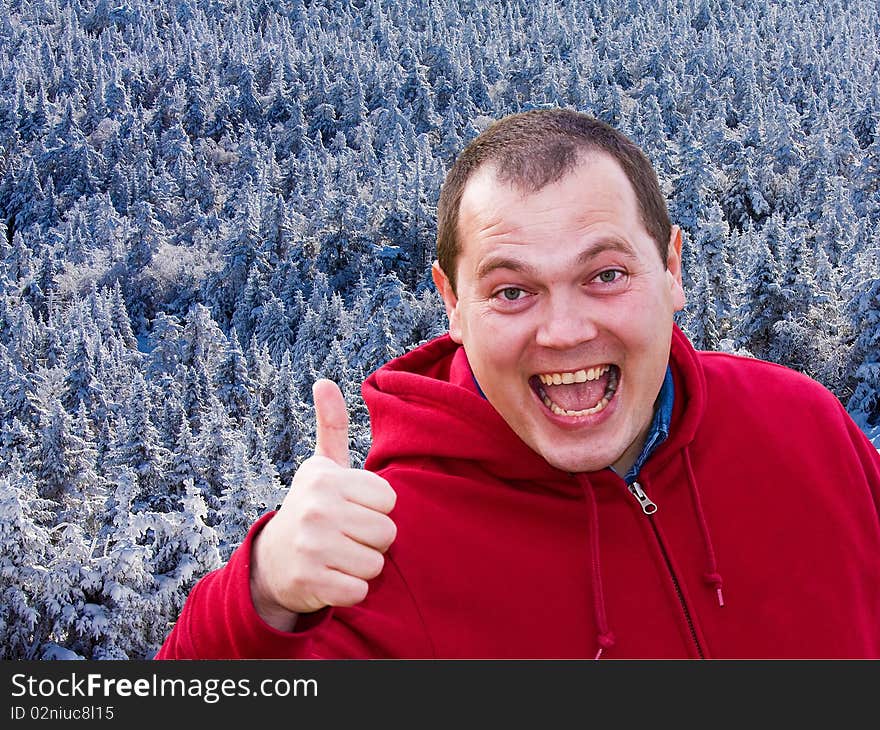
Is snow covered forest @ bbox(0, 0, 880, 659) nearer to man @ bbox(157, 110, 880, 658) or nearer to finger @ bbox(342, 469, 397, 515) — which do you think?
man @ bbox(157, 110, 880, 658)

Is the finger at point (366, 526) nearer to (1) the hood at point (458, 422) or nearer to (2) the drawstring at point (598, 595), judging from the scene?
(1) the hood at point (458, 422)

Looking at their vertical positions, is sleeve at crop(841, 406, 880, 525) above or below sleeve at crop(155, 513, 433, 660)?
above

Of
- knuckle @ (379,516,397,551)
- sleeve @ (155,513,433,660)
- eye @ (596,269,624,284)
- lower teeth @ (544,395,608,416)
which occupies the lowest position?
sleeve @ (155,513,433,660)

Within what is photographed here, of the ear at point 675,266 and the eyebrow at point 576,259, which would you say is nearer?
the eyebrow at point 576,259

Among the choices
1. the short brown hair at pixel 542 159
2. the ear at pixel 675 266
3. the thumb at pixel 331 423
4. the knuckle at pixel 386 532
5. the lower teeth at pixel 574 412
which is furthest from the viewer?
the ear at pixel 675 266

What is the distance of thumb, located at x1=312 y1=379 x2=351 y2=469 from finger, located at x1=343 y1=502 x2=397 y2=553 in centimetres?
21

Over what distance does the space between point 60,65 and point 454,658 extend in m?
146

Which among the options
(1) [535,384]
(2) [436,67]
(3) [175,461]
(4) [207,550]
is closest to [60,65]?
(2) [436,67]

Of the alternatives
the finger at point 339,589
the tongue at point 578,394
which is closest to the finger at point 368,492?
the finger at point 339,589

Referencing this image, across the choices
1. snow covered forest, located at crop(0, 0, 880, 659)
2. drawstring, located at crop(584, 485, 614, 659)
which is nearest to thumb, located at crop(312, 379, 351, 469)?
drawstring, located at crop(584, 485, 614, 659)

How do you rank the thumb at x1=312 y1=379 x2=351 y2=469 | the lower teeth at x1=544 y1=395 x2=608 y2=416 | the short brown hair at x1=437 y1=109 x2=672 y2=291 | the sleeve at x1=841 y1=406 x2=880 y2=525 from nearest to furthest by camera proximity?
the thumb at x1=312 y1=379 x2=351 y2=469 < the short brown hair at x1=437 y1=109 x2=672 y2=291 < the lower teeth at x1=544 y1=395 x2=608 y2=416 < the sleeve at x1=841 y1=406 x2=880 y2=525

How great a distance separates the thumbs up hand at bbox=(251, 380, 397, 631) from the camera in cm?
271

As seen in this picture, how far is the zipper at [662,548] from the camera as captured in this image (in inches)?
127

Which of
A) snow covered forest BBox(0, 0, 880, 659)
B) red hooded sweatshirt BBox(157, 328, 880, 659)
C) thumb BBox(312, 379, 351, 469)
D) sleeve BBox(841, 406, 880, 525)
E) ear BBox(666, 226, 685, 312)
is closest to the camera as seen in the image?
thumb BBox(312, 379, 351, 469)
